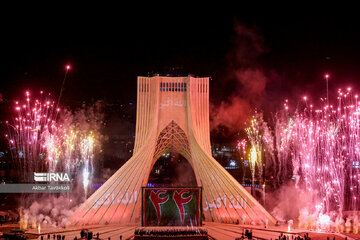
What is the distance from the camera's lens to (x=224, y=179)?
1731cm

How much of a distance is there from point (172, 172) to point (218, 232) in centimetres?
2122

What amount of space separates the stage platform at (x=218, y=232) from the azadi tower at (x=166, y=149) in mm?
727

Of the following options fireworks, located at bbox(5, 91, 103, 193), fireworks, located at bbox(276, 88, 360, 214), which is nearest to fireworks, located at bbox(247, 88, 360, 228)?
fireworks, located at bbox(276, 88, 360, 214)

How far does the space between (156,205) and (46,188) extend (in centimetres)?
1151

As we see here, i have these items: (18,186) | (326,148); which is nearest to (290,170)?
(326,148)

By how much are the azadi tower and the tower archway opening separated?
23.6 ft

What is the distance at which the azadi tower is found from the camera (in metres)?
15.9

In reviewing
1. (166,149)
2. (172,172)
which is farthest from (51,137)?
(172,172)

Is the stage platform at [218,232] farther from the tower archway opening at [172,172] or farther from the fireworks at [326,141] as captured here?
the tower archway opening at [172,172]

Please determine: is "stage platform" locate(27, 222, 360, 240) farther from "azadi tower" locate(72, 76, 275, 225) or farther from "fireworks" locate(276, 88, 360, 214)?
"fireworks" locate(276, 88, 360, 214)

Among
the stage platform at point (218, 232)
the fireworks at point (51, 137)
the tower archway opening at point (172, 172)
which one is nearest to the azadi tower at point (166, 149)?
the stage platform at point (218, 232)

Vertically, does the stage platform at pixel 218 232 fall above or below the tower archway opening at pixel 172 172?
below

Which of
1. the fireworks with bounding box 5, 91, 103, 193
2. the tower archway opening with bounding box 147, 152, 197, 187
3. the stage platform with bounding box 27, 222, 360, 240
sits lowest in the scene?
the stage platform with bounding box 27, 222, 360, 240

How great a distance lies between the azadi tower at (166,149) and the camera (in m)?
15.9
